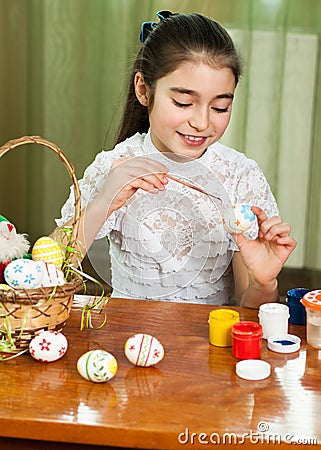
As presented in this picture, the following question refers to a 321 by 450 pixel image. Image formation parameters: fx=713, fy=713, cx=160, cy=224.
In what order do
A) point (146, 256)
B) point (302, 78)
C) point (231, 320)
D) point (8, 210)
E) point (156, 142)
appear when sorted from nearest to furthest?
point (231, 320) → point (146, 256) → point (156, 142) → point (302, 78) → point (8, 210)

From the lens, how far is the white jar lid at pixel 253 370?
111 centimetres

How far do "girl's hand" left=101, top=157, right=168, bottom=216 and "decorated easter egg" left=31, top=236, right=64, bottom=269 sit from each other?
0.73 ft

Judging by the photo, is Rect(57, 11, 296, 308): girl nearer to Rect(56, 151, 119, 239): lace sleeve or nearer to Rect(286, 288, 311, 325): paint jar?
Rect(56, 151, 119, 239): lace sleeve

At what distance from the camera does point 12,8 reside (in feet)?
11.4

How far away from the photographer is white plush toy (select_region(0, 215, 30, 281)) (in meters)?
1.23

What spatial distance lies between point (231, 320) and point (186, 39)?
67 cm

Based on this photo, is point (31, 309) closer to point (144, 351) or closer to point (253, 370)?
point (144, 351)

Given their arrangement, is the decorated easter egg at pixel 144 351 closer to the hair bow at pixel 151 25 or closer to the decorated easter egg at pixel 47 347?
the decorated easter egg at pixel 47 347

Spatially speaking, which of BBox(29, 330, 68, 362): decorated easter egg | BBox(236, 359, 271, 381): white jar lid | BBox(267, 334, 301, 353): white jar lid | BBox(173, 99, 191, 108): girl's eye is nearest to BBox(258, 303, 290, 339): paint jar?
BBox(267, 334, 301, 353): white jar lid

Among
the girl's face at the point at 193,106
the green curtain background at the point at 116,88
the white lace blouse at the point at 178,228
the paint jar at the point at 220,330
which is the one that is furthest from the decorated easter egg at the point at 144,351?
the green curtain background at the point at 116,88

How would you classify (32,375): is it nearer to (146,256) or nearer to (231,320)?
(231,320)

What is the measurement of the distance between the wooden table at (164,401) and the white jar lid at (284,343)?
10 mm

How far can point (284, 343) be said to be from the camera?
4.02 ft

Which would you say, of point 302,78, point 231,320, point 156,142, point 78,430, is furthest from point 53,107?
point 78,430
